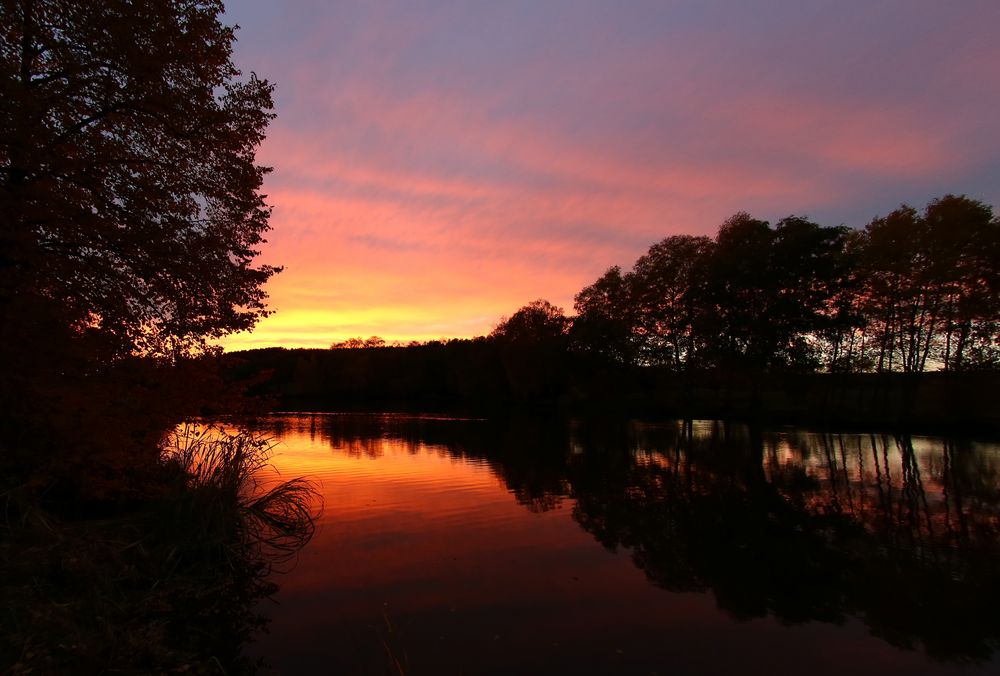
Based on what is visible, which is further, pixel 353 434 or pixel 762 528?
pixel 353 434

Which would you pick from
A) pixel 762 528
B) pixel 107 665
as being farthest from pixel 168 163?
pixel 762 528

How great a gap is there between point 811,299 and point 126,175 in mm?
45349

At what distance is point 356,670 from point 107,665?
222cm

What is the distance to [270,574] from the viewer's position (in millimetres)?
8914

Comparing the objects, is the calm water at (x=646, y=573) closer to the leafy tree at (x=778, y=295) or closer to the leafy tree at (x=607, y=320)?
the leafy tree at (x=778, y=295)

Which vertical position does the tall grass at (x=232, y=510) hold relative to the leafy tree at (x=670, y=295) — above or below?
below

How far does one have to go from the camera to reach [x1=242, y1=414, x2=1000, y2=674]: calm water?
21.1 ft

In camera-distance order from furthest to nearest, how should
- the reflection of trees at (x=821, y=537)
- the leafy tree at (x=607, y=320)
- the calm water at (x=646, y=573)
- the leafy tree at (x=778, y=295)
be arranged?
the leafy tree at (x=607, y=320), the leafy tree at (x=778, y=295), the reflection of trees at (x=821, y=537), the calm water at (x=646, y=573)

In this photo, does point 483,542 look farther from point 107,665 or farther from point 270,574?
point 107,665

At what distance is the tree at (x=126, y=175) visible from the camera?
28.5 ft

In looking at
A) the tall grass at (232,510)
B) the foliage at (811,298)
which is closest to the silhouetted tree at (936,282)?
the foliage at (811,298)

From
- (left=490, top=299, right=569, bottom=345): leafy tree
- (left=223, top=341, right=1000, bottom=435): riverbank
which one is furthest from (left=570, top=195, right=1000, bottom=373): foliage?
(left=490, top=299, right=569, bottom=345): leafy tree

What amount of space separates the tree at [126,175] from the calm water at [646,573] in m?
5.14

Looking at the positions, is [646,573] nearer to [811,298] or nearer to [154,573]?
[154,573]
